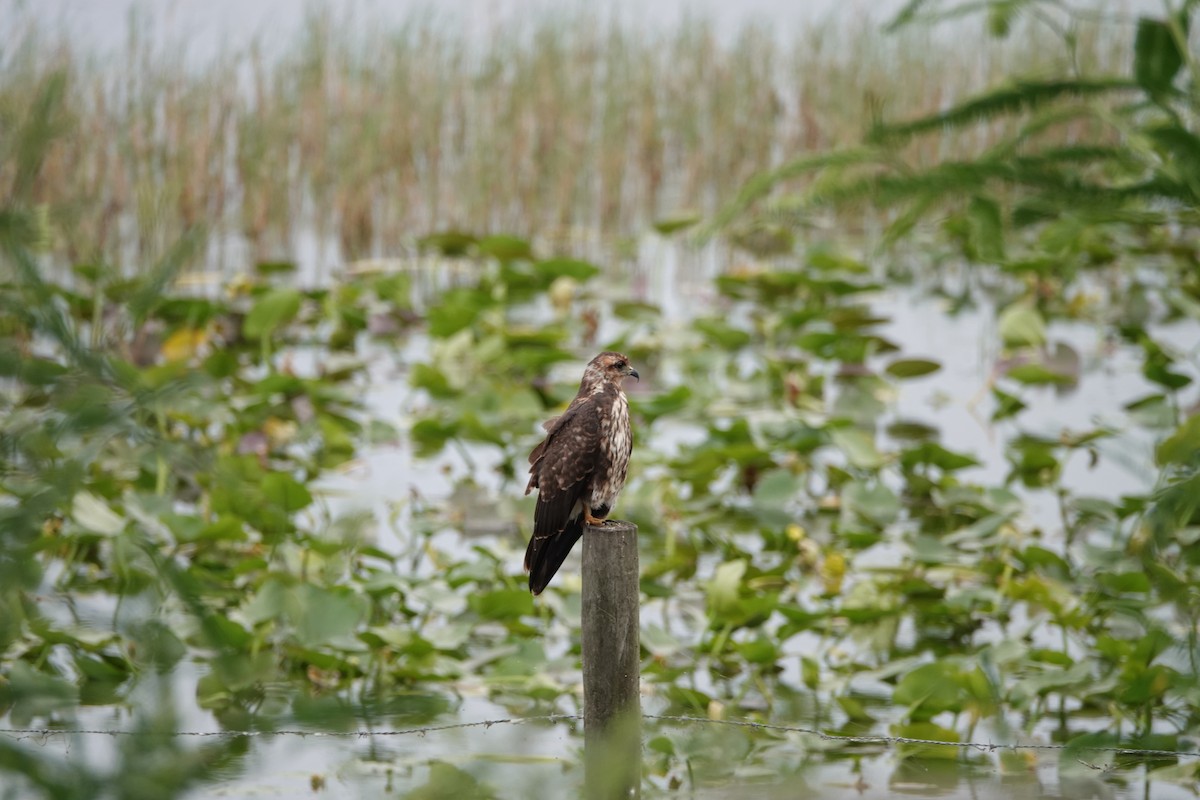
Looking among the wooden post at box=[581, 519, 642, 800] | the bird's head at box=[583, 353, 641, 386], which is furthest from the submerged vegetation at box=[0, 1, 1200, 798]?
the bird's head at box=[583, 353, 641, 386]

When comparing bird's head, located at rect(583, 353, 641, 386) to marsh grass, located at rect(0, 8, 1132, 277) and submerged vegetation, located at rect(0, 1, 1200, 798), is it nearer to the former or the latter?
submerged vegetation, located at rect(0, 1, 1200, 798)

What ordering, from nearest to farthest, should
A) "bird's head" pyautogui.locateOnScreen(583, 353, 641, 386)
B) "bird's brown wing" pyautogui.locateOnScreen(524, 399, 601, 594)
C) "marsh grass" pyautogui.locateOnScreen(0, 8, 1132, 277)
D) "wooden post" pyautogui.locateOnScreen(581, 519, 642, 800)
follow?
"wooden post" pyautogui.locateOnScreen(581, 519, 642, 800) < "bird's brown wing" pyautogui.locateOnScreen(524, 399, 601, 594) < "bird's head" pyautogui.locateOnScreen(583, 353, 641, 386) < "marsh grass" pyautogui.locateOnScreen(0, 8, 1132, 277)

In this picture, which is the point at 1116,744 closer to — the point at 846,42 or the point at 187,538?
the point at 187,538

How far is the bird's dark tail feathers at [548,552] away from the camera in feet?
7.05

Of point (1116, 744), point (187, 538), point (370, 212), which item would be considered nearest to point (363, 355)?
point (370, 212)

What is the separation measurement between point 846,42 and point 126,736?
30.7ft

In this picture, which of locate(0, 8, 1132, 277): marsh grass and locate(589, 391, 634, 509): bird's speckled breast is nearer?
locate(589, 391, 634, 509): bird's speckled breast

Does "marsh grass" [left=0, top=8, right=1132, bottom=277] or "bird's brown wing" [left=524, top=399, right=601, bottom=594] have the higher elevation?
"marsh grass" [left=0, top=8, right=1132, bottom=277]

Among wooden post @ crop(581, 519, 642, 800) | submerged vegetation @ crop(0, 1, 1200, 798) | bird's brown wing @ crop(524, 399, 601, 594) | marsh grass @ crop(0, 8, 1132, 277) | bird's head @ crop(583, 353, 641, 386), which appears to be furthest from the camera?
marsh grass @ crop(0, 8, 1132, 277)

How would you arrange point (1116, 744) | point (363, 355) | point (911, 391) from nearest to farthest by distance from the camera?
point (1116, 744) → point (911, 391) → point (363, 355)

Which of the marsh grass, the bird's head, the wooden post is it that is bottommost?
the wooden post

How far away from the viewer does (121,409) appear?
1.56 ft

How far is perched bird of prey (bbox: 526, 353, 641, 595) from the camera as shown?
211cm

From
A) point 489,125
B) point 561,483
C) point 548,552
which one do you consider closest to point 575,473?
point 561,483
